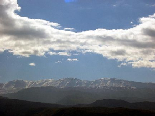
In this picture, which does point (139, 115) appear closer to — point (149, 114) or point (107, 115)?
point (149, 114)

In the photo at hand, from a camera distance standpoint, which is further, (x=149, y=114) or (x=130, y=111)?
(x=130, y=111)

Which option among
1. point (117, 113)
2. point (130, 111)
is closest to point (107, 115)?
point (117, 113)

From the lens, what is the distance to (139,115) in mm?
186875

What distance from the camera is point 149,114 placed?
18688 cm

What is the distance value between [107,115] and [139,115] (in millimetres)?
30933

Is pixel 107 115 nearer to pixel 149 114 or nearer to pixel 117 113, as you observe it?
pixel 117 113

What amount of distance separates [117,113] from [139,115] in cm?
2181

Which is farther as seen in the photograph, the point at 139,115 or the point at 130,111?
the point at 130,111

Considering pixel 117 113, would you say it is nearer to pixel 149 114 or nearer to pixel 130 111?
pixel 130 111

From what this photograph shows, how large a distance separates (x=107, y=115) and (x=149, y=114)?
4003cm

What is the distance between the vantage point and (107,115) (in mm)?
197750

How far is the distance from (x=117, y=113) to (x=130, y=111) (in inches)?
541

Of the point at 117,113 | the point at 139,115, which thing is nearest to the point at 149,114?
the point at 139,115

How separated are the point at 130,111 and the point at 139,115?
13.8 m
